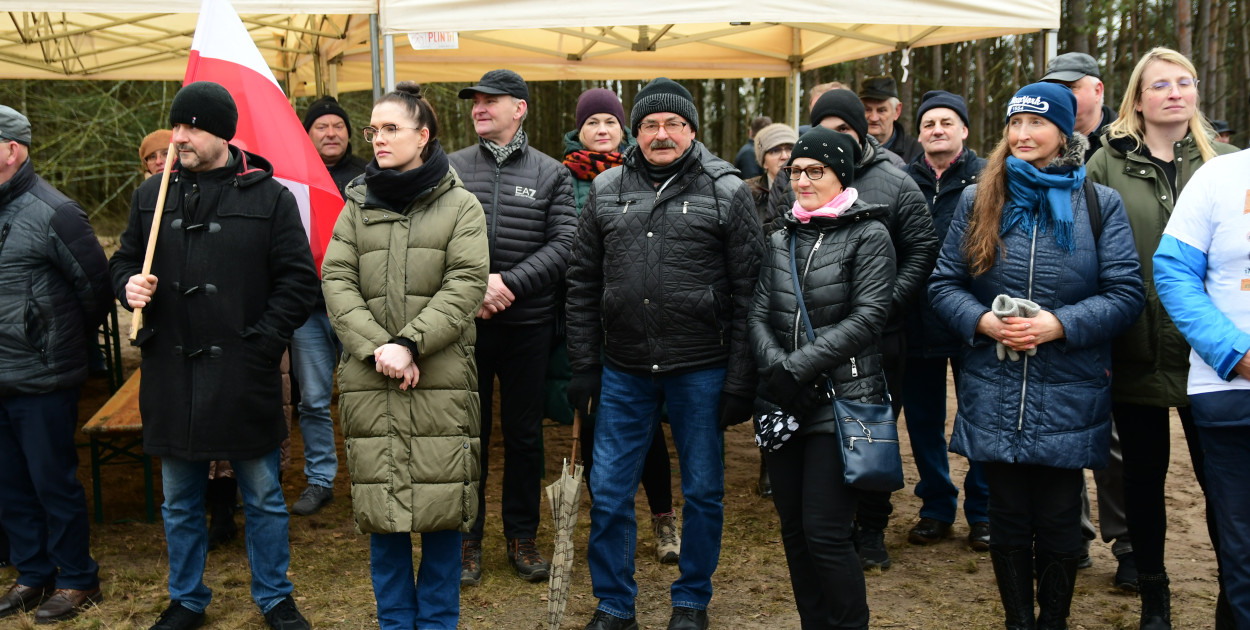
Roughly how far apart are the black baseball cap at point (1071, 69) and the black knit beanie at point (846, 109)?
0.79 metres

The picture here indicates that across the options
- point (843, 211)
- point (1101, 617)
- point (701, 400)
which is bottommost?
point (1101, 617)

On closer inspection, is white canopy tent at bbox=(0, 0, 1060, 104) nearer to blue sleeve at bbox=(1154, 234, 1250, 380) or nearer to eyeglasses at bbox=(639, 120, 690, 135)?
eyeglasses at bbox=(639, 120, 690, 135)

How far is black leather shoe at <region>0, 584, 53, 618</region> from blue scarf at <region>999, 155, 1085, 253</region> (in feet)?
12.6

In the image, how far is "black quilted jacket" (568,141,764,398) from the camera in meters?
3.47

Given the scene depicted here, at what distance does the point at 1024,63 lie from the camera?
67.9 ft

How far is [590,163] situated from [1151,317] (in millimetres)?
2404

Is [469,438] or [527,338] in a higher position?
[527,338]

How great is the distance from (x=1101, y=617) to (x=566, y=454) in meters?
3.38

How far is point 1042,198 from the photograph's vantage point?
3248 mm

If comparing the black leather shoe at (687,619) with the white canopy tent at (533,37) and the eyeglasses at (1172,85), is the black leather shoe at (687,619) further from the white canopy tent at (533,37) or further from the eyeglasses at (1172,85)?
the white canopy tent at (533,37)

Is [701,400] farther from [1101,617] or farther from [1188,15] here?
[1188,15]

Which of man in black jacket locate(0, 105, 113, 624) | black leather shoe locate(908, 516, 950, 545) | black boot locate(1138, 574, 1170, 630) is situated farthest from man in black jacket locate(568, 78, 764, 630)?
man in black jacket locate(0, 105, 113, 624)

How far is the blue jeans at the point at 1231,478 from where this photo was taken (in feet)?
9.34

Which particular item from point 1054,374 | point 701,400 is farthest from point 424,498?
point 1054,374
